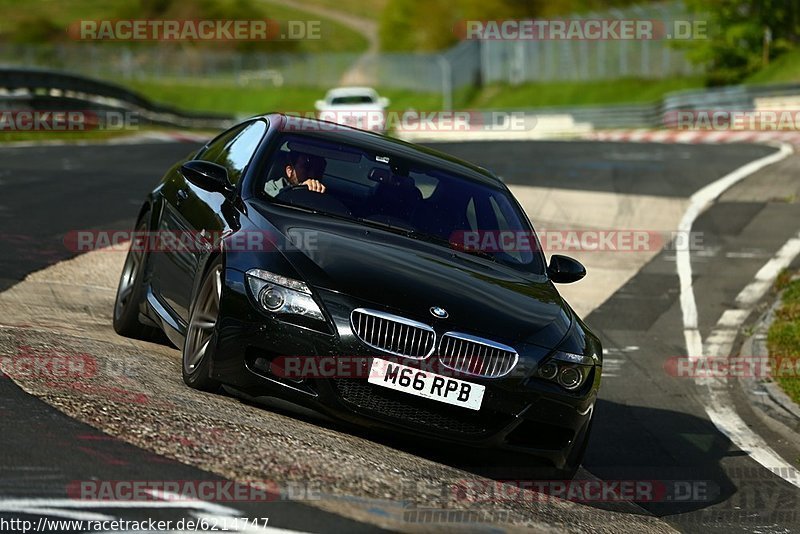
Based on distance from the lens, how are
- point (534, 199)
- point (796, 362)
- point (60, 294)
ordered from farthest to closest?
point (534, 199)
point (796, 362)
point (60, 294)

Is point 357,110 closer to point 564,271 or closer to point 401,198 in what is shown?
point 564,271

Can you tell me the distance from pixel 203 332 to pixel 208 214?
3.11ft

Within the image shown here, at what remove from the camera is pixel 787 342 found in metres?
11.4

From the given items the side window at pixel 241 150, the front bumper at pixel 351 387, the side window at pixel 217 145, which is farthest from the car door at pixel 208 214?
the front bumper at pixel 351 387

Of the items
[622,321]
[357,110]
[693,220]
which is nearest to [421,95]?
[357,110]

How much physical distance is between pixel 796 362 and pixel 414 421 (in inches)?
218

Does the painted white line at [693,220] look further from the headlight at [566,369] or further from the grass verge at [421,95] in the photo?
the grass verge at [421,95]

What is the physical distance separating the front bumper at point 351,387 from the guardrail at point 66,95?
2292 cm

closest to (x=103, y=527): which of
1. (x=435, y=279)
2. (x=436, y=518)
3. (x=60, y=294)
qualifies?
(x=436, y=518)

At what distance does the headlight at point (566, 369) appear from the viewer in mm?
6354

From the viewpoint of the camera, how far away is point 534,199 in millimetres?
18625

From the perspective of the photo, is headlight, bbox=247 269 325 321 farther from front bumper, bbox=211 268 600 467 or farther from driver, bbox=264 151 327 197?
driver, bbox=264 151 327 197

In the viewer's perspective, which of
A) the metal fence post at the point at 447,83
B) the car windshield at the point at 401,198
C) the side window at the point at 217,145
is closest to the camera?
the car windshield at the point at 401,198

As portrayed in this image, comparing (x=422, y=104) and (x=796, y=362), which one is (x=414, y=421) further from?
(x=422, y=104)
